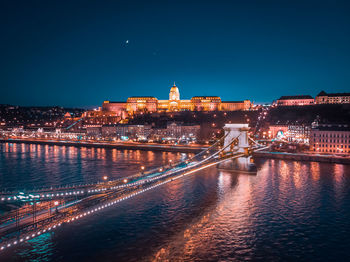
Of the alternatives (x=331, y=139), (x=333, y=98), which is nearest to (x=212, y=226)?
(x=331, y=139)

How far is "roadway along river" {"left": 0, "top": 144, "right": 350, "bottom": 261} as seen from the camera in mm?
6984

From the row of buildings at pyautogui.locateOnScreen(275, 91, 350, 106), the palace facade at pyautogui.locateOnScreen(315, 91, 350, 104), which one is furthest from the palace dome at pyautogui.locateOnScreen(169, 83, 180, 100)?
the palace facade at pyautogui.locateOnScreen(315, 91, 350, 104)

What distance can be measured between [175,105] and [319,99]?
29895 millimetres

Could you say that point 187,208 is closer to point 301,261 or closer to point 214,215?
point 214,215

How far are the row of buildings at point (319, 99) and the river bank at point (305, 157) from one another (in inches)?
1293

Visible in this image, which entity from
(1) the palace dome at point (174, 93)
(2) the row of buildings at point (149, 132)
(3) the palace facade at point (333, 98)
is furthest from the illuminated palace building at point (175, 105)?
(2) the row of buildings at point (149, 132)

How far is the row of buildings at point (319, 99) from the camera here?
1973 inches

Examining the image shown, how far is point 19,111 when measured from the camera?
9412 centimetres

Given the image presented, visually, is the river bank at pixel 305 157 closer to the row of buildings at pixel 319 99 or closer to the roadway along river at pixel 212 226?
the roadway along river at pixel 212 226

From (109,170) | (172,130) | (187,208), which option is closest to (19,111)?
(172,130)

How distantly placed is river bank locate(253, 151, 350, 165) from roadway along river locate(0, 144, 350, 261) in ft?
23.4

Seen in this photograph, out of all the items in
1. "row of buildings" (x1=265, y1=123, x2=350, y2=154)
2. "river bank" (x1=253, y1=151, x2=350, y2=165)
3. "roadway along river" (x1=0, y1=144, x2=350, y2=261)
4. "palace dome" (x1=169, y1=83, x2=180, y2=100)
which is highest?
"palace dome" (x1=169, y1=83, x2=180, y2=100)

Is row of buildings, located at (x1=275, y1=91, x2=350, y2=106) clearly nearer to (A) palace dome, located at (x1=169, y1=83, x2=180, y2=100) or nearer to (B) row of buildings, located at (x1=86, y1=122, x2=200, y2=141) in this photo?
(B) row of buildings, located at (x1=86, y1=122, x2=200, y2=141)

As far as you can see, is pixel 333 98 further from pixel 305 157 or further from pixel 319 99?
pixel 305 157
